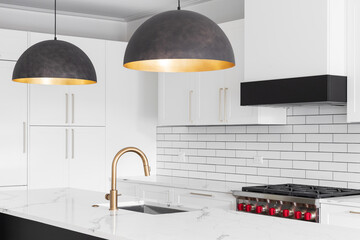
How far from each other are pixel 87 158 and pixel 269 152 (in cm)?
187

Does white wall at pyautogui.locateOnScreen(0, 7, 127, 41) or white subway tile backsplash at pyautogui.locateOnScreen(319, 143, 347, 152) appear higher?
white wall at pyautogui.locateOnScreen(0, 7, 127, 41)

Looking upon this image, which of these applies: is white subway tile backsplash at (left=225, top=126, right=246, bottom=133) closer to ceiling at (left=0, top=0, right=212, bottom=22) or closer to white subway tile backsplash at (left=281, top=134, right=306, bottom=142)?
white subway tile backsplash at (left=281, top=134, right=306, bottom=142)

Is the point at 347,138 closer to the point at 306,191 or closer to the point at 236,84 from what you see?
the point at 306,191

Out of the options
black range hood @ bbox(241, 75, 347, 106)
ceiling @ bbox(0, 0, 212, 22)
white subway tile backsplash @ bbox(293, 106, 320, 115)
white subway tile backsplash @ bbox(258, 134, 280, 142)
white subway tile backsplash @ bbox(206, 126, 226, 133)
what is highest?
ceiling @ bbox(0, 0, 212, 22)

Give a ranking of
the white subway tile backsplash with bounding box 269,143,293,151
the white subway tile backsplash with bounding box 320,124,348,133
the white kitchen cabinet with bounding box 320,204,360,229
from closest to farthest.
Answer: the white kitchen cabinet with bounding box 320,204,360,229 → the white subway tile backsplash with bounding box 320,124,348,133 → the white subway tile backsplash with bounding box 269,143,293,151

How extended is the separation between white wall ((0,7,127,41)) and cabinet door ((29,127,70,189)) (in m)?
1.24

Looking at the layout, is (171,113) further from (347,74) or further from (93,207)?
(93,207)

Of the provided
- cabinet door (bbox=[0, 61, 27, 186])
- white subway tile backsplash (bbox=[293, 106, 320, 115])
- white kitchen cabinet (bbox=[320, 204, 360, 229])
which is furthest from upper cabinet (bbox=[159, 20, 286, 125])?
cabinet door (bbox=[0, 61, 27, 186])

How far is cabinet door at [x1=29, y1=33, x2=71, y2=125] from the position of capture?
5.14 m

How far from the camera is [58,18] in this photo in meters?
5.97

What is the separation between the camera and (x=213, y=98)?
488 centimetres

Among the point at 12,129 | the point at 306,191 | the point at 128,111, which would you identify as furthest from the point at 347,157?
the point at 12,129

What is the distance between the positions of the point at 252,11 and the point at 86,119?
2097 millimetres

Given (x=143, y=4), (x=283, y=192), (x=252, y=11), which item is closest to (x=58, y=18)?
(x=143, y=4)
